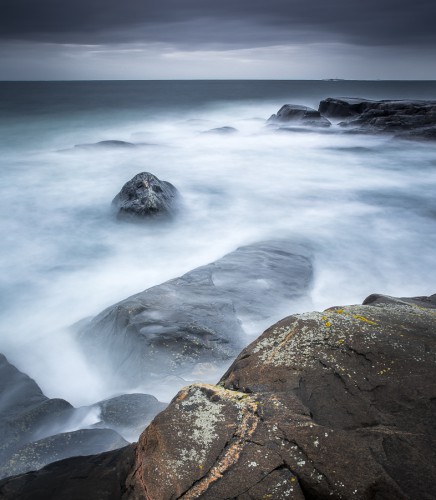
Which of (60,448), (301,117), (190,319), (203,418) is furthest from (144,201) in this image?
(301,117)

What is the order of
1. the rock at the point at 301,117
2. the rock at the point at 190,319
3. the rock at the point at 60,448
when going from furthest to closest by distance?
the rock at the point at 301,117 < the rock at the point at 190,319 < the rock at the point at 60,448

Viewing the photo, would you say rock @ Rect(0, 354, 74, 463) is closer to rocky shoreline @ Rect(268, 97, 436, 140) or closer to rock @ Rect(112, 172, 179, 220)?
rock @ Rect(112, 172, 179, 220)

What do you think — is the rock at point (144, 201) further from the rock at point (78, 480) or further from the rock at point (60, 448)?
the rock at point (78, 480)

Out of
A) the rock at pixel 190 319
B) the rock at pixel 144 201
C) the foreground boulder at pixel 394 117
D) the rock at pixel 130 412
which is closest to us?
the rock at pixel 130 412

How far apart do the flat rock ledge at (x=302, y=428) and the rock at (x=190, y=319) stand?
5.89 ft

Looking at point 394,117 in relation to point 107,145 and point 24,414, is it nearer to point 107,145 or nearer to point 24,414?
point 107,145

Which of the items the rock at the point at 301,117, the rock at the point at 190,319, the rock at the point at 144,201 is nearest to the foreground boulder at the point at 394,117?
the rock at the point at 301,117

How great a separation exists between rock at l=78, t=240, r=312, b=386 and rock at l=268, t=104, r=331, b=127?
23.8m

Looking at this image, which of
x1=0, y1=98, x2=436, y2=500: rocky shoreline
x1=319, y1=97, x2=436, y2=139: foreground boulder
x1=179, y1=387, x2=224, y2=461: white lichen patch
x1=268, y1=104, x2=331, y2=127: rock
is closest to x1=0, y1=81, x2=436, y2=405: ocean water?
x1=0, y1=98, x2=436, y2=500: rocky shoreline

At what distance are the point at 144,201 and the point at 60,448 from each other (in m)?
7.56

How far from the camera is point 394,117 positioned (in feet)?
84.8

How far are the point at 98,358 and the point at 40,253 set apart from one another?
501cm

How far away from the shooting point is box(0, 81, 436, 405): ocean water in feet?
23.2

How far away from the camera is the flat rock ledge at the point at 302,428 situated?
6.73 feet
